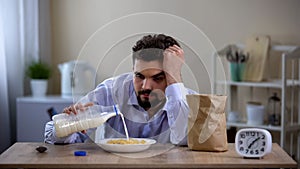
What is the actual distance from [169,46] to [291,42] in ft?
6.63

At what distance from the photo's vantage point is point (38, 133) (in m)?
4.05

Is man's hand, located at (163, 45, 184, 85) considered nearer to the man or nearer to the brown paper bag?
the man

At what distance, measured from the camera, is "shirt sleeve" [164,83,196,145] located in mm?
2236

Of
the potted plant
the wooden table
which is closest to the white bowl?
the wooden table

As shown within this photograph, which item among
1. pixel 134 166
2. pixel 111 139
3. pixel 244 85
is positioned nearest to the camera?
pixel 134 166

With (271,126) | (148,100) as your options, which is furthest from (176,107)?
(271,126)

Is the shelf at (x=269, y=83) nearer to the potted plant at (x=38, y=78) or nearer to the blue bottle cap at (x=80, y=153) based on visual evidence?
the potted plant at (x=38, y=78)

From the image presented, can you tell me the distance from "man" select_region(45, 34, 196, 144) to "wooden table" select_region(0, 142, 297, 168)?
0.39 ft

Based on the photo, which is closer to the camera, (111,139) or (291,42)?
(111,139)

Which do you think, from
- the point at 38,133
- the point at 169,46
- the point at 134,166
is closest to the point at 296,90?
the point at 38,133

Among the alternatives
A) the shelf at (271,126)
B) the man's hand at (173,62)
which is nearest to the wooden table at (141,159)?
the man's hand at (173,62)

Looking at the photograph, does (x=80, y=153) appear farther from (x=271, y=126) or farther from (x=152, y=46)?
(x=271, y=126)

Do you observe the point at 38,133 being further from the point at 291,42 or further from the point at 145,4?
the point at 291,42

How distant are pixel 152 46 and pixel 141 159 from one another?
0.45m
